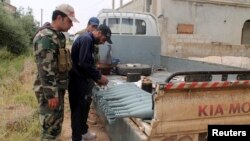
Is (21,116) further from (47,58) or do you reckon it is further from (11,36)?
(11,36)

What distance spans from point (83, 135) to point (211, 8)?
44.5 feet

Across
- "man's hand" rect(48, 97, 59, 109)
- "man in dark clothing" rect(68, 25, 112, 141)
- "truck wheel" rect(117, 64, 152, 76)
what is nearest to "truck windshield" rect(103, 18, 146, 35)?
"truck wheel" rect(117, 64, 152, 76)

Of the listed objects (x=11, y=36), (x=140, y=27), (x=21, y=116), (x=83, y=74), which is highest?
(x=140, y=27)

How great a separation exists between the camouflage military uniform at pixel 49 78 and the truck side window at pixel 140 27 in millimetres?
4026

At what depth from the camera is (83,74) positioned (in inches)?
152

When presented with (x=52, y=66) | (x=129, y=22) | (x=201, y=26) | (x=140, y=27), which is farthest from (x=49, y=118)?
(x=201, y=26)

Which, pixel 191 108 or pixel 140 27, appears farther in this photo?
pixel 140 27

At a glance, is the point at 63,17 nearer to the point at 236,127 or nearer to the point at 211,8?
the point at 236,127

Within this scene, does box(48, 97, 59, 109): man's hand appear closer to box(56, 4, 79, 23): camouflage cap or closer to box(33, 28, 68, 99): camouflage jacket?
box(33, 28, 68, 99): camouflage jacket

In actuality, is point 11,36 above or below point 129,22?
below

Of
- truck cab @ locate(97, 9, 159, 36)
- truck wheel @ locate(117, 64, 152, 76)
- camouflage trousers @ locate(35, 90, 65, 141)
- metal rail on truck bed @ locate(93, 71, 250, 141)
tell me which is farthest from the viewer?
truck cab @ locate(97, 9, 159, 36)

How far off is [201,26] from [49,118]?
13877 millimetres

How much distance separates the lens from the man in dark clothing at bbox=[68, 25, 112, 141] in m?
3.74

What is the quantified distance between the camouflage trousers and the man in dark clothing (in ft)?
1.52
